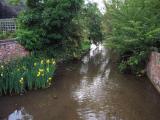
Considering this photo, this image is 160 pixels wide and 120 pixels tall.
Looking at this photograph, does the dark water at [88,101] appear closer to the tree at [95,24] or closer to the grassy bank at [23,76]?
the grassy bank at [23,76]

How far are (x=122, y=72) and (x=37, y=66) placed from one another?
6585 millimetres

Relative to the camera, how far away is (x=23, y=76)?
36.1 ft

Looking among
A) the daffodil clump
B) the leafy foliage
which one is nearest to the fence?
the leafy foliage

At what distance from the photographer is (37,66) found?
1178 centimetres

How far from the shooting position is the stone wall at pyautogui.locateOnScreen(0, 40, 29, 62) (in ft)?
44.8

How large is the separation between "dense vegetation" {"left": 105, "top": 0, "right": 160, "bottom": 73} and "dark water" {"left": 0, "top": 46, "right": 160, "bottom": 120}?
1327mm

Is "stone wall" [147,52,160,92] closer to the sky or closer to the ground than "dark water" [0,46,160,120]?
closer to the sky

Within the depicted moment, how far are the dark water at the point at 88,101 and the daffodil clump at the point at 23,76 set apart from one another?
364 millimetres

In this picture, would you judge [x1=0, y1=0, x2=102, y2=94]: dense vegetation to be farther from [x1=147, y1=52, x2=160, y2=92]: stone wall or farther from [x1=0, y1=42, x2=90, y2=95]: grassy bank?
[x1=147, y1=52, x2=160, y2=92]: stone wall

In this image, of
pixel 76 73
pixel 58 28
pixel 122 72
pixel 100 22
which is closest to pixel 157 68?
pixel 122 72

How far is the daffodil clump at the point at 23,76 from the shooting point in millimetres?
10633

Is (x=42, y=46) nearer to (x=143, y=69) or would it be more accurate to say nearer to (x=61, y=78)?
(x=61, y=78)

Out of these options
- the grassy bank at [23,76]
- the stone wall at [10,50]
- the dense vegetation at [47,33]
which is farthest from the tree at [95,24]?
the grassy bank at [23,76]

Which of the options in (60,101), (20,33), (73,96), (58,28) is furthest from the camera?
(58,28)
